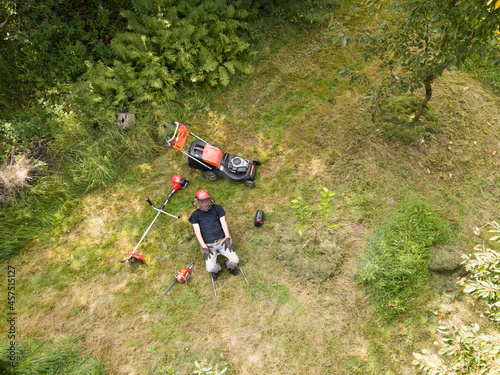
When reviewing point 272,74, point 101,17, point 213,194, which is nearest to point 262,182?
point 213,194

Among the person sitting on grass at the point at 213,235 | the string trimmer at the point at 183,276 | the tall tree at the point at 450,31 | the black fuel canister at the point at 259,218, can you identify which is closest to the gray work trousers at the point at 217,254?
the person sitting on grass at the point at 213,235

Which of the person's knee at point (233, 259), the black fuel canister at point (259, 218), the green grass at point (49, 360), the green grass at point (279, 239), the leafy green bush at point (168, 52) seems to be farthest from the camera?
the leafy green bush at point (168, 52)

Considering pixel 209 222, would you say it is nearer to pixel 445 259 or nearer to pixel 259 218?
pixel 259 218

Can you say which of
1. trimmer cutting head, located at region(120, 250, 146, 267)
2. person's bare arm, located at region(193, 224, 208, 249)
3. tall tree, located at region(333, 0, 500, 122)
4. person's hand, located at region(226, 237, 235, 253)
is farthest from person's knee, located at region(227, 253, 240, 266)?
tall tree, located at region(333, 0, 500, 122)

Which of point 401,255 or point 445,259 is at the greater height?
point 445,259

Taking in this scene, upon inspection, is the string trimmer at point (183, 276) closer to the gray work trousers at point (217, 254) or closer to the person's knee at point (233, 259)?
the gray work trousers at point (217, 254)

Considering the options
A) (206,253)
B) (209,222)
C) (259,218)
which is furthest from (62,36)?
(259,218)
